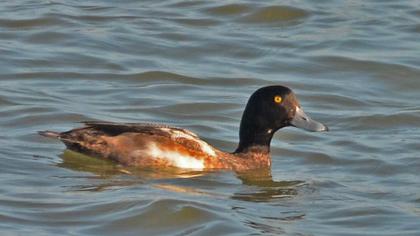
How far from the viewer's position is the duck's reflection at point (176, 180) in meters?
12.7

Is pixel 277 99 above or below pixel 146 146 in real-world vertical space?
above

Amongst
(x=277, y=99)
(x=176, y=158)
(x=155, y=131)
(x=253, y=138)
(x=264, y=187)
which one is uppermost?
(x=277, y=99)

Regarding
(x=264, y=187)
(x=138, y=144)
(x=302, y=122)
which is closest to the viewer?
(x=264, y=187)

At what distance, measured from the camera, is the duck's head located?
45.6ft

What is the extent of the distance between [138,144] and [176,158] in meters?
0.37

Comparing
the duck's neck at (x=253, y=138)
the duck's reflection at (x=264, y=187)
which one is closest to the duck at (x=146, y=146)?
the duck's reflection at (x=264, y=187)

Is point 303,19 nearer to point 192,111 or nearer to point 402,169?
point 192,111

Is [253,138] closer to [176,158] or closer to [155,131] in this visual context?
[176,158]

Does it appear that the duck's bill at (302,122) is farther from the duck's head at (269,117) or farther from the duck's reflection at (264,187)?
the duck's reflection at (264,187)

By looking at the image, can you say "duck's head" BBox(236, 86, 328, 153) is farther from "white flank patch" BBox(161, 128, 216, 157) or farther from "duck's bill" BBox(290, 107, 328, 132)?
"white flank patch" BBox(161, 128, 216, 157)

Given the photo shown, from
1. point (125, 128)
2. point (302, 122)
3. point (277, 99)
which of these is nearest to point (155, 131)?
point (125, 128)

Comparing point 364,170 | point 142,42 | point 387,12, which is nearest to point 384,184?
point 364,170

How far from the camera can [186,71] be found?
1731 centimetres

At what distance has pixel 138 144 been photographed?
1339cm
